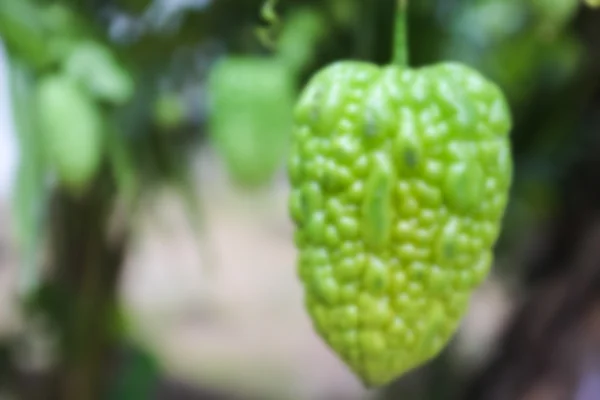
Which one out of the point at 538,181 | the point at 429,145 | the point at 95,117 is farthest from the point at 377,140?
the point at 538,181

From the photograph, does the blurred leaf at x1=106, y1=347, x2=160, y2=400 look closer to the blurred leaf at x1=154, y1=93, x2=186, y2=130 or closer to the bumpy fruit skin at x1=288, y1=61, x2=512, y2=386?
the blurred leaf at x1=154, y1=93, x2=186, y2=130

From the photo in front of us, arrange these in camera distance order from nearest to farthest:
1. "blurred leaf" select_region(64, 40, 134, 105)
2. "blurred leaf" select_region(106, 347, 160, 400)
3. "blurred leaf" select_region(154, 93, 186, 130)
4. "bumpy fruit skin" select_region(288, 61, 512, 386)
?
"bumpy fruit skin" select_region(288, 61, 512, 386) < "blurred leaf" select_region(64, 40, 134, 105) < "blurred leaf" select_region(154, 93, 186, 130) < "blurred leaf" select_region(106, 347, 160, 400)

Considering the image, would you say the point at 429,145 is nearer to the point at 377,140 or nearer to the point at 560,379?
the point at 377,140

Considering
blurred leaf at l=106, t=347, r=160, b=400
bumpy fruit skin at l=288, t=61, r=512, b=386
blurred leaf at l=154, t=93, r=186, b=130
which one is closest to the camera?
bumpy fruit skin at l=288, t=61, r=512, b=386

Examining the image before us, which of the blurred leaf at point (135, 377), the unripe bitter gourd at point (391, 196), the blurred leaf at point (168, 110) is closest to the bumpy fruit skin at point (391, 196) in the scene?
the unripe bitter gourd at point (391, 196)

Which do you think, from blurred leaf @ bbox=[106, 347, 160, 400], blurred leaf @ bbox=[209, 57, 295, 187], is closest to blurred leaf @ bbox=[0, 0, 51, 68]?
blurred leaf @ bbox=[209, 57, 295, 187]

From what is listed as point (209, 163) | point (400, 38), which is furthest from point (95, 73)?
point (209, 163)

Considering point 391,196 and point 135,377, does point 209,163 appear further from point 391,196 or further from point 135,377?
point 391,196

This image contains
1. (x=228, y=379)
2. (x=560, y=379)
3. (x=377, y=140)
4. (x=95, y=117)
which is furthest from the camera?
(x=228, y=379)

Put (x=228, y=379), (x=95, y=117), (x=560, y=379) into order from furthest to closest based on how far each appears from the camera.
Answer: (x=228, y=379), (x=560, y=379), (x=95, y=117)
